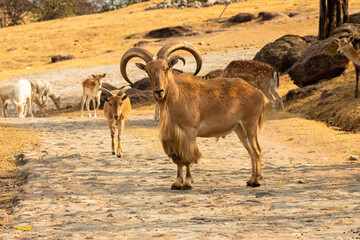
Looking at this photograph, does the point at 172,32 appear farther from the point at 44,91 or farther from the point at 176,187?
the point at 176,187

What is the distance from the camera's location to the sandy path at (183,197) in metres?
5.50

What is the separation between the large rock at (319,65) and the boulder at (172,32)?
25.9m

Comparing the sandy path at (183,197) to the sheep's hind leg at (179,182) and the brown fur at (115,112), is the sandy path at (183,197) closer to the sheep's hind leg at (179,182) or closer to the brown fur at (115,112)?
the sheep's hind leg at (179,182)

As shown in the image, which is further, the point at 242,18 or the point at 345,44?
the point at 242,18

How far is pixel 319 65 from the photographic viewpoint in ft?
62.7

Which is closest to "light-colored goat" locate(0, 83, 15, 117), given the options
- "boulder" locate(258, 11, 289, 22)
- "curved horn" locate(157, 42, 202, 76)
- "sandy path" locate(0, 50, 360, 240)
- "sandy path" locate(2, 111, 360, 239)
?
"sandy path" locate(0, 50, 360, 240)

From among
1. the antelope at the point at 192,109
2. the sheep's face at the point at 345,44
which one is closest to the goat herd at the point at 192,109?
the antelope at the point at 192,109

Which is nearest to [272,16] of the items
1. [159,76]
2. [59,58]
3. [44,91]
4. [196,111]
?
[59,58]

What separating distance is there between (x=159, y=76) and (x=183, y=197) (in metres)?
1.63

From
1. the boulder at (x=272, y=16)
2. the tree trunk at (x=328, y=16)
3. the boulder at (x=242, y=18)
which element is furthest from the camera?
the boulder at (x=242, y=18)

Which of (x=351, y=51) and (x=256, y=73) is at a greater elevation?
(x=351, y=51)

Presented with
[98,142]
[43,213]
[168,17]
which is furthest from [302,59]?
[168,17]

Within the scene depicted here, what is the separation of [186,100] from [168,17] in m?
48.8

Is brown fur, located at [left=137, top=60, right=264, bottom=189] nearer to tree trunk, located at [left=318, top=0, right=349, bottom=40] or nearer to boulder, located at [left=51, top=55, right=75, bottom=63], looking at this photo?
tree trunk, located at [left=318, top=0, right=349, bottom=40]
